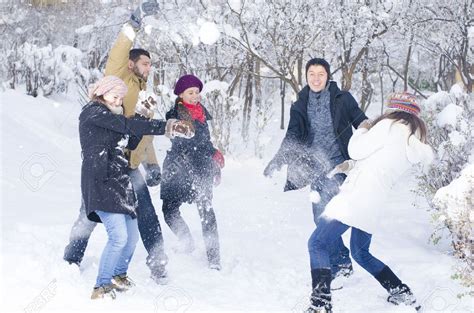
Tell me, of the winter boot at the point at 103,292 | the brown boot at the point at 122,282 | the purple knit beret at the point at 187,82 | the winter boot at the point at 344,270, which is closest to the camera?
the winter boot at the point at 103,292

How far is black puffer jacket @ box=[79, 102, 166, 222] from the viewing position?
158 inches

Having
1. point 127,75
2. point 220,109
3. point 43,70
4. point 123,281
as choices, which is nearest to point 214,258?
point 123,281

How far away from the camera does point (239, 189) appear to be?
32.3ft

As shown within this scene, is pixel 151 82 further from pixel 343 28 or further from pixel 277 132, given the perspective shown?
pixel 343 28

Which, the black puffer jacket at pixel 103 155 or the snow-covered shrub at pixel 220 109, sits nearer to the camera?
the black puffer jacket at pixel 103 155

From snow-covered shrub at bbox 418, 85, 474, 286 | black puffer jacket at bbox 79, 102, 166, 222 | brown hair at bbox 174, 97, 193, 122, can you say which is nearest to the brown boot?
black puffer jacket at bbox 79, 102, 166, 222

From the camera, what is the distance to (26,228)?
5.82 m

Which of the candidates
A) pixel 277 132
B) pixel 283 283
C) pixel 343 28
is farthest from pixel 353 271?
pixel 277 132

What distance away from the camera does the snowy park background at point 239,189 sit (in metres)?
4.40

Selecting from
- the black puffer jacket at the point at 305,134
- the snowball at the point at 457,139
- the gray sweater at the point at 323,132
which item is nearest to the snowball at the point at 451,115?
the snowball at the point at 457,139

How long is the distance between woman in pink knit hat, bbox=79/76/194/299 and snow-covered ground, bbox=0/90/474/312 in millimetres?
355

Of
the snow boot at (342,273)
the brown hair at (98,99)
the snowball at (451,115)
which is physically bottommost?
the snow boot at (342,273)

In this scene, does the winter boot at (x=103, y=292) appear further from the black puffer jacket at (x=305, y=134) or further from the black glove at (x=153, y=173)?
the black puffer jacket at (x=305, y=134)

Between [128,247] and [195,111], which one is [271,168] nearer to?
[195,111]
